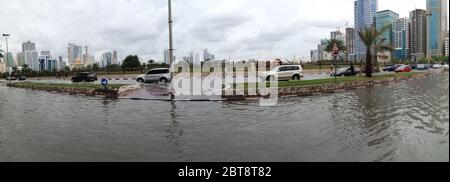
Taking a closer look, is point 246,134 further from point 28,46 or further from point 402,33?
point 28,46

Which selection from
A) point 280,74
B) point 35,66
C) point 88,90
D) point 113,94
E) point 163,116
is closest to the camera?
point 163,116

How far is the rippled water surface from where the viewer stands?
624 cm

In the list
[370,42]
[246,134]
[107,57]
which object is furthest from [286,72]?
[107,57]

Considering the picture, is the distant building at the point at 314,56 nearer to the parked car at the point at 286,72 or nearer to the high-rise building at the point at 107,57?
the parked car at the point at 286,72

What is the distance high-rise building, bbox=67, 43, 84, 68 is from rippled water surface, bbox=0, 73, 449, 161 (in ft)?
316

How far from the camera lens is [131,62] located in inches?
2714

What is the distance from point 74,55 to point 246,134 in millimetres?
110135

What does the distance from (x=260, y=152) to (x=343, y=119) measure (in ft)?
13.8

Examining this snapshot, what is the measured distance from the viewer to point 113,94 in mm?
21438

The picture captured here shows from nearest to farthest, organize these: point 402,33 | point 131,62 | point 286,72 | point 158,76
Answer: point 402,33 < point 286,72 < point 158,76 < point 131,62
